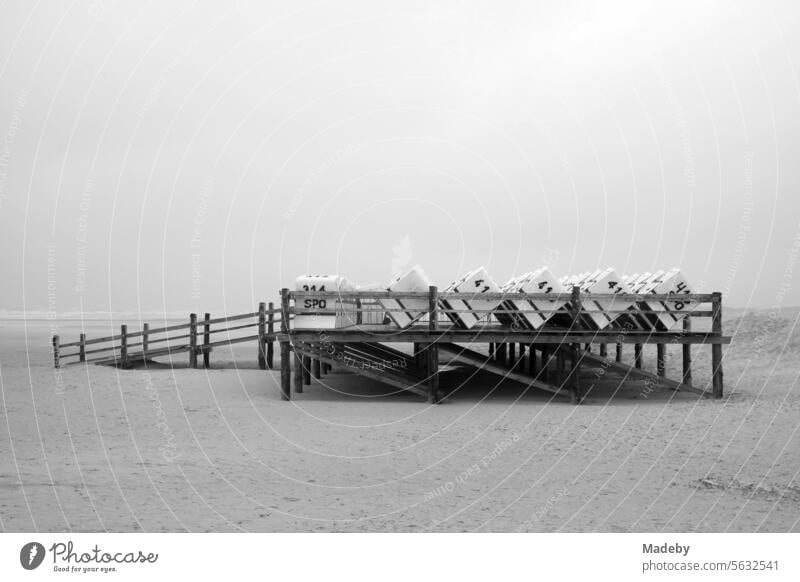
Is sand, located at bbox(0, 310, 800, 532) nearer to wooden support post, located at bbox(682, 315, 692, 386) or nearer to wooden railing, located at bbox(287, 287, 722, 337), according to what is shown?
wooden support post, located at bbox(682, 315, 692, 386)

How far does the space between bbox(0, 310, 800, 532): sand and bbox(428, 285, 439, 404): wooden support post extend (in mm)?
593

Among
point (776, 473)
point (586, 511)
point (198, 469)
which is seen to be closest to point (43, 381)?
point (198, 469)

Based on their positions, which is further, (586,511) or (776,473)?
(776,473)

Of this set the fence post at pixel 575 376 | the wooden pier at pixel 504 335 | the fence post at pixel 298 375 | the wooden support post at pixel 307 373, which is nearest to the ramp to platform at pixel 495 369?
the wooden pier at pixel 504 335

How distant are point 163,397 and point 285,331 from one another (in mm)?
3086

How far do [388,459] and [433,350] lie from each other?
593 cm

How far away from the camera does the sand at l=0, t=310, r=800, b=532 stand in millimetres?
7754

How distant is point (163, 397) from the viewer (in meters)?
16.7

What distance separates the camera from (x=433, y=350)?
1664 centimetres

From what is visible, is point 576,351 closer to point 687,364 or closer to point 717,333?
point 717,333
